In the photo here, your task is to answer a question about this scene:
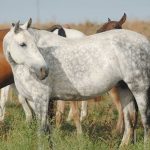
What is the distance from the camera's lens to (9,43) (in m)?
7.14

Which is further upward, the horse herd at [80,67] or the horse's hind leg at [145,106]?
the horse herd at [80,67]

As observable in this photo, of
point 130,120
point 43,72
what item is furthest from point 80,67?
point 130,120

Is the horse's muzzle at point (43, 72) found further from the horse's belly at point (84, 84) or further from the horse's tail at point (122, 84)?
the horse's tail at point (122, 84)

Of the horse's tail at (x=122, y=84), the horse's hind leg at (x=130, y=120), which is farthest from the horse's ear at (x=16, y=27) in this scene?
the horse's hind leg at (x=130, y=120)

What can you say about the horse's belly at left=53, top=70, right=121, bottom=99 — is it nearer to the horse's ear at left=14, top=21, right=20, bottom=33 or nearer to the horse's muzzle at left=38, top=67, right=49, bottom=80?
the horse's muzzle at left=38, top=67, right=49, bottom=80

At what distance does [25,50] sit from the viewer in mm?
7008

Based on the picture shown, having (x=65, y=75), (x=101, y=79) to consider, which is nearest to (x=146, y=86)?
(x=101, y=79)

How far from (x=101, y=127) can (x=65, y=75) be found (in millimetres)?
2563

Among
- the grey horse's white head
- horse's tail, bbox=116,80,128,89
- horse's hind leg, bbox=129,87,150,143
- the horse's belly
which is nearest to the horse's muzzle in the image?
the grey horse's white head

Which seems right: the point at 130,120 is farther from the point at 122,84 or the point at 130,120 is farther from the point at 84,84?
the point at 84,84

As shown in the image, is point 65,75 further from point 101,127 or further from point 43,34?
point 101,127

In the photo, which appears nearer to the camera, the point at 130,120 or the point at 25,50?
the point at 25,50

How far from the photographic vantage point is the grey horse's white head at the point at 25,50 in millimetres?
6840

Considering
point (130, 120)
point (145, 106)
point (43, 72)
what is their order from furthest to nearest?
1. point (130, 120)
2. point (145, 106)
3. point (43, 72)
